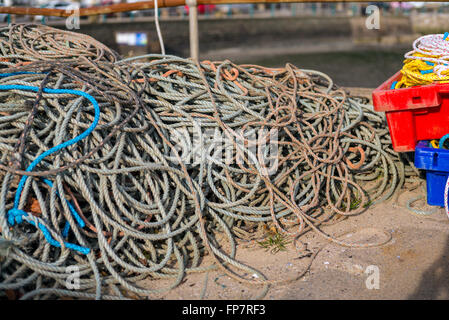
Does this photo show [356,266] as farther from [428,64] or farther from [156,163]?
[428,64]

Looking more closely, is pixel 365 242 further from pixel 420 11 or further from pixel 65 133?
pixel 420 11

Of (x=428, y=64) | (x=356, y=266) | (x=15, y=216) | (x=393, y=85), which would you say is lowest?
(x=356, y=266)

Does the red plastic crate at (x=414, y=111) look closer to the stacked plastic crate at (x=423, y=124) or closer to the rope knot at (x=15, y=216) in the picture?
the stacked plastic crate at (x=423, y=124)

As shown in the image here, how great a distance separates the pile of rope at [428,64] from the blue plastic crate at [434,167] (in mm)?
422

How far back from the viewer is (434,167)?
303 cm

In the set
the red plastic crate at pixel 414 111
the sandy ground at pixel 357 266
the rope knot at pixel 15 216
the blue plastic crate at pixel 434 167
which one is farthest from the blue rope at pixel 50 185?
the blue plastic crate at pixel 434 167

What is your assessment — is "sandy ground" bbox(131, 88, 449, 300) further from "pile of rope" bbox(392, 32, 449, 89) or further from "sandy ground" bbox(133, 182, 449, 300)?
"pile of rope" bbox(392, 32, 449, 89)

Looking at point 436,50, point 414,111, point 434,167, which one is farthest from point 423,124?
point 436,50

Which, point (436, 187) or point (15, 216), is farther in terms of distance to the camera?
point (436, 187)

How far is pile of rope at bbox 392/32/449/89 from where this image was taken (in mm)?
3086

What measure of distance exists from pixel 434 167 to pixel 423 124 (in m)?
0.34

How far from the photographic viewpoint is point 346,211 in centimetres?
331

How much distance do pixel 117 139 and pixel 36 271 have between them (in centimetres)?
87

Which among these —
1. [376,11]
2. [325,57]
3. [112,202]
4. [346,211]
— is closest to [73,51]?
[112,202]
